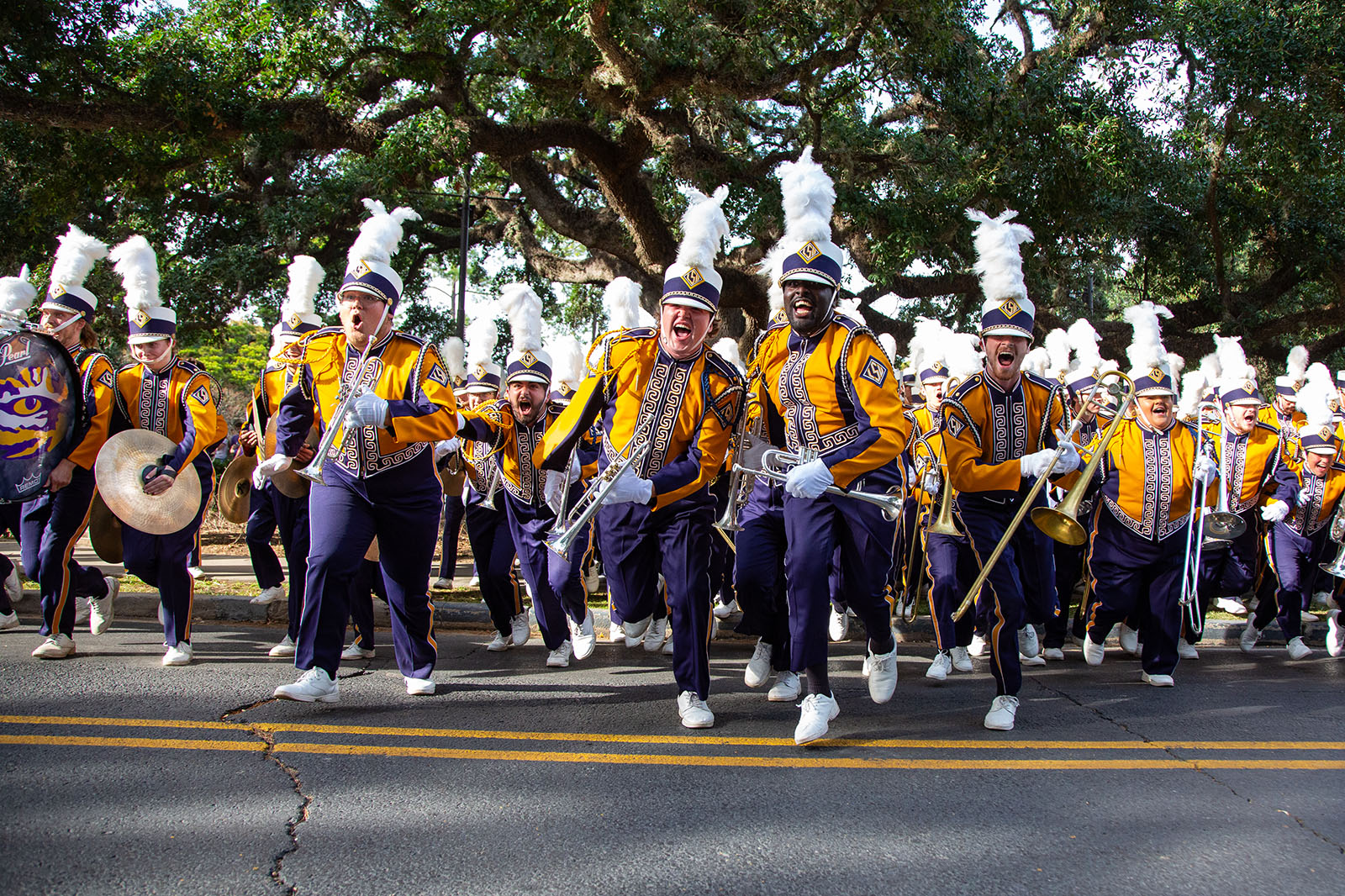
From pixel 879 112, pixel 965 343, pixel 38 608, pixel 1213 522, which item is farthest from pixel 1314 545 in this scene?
pixel 879 112

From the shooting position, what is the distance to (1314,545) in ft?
25.3

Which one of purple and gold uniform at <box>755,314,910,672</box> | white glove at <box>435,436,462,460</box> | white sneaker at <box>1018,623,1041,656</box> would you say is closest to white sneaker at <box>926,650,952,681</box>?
white sneaker at <box>1018,623,1041,656</box>

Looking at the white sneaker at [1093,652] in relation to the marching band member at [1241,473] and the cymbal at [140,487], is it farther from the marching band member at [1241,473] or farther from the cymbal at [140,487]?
the cymbal at [140,487]

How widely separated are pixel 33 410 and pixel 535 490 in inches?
113

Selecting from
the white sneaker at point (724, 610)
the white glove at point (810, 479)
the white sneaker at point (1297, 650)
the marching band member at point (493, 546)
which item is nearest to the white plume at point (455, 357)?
the marching band member at point (493, 546)

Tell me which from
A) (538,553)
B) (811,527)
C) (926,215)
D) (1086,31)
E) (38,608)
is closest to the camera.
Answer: (811,527)

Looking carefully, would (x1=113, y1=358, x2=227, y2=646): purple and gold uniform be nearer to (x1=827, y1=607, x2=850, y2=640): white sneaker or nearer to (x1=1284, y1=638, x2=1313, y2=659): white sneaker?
(x1=827, y1=607, x2=850, y2=640): white sneaker

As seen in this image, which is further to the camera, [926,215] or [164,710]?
[926,215]

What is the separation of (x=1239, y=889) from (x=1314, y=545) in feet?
18.2

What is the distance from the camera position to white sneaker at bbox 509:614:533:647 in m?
7.15

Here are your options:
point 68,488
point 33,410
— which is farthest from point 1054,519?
point 68,488

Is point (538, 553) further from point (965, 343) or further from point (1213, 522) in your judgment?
point (1213, 522)

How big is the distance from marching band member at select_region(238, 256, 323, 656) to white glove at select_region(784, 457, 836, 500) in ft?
8.33

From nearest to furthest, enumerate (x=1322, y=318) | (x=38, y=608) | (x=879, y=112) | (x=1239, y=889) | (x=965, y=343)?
(x=1239, y=889) → (x=965, y=343) → (x=38, y=608) → (x=879, y=112) → (x=1322, y=318)
